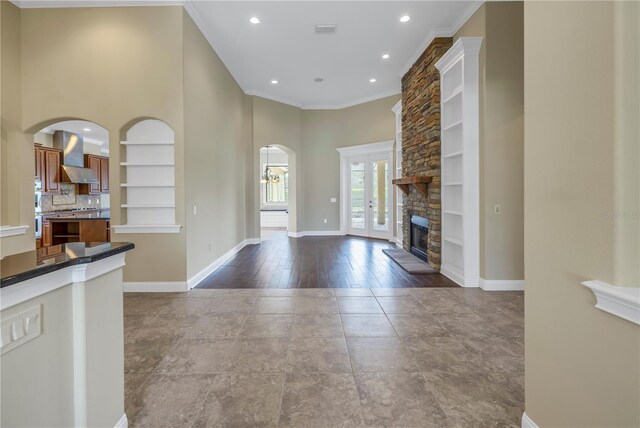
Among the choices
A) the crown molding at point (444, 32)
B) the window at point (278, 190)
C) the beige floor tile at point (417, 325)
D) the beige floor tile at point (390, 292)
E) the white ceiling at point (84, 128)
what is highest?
the crown molding at point (444, 32)

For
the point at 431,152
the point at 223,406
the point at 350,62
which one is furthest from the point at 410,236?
the point at 223,406

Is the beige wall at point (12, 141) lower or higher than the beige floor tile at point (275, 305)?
higher

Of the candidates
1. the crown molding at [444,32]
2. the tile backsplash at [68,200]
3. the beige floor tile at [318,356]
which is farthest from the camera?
the tile backsplash at [68,200]

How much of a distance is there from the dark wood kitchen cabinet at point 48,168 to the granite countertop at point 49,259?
7.40m

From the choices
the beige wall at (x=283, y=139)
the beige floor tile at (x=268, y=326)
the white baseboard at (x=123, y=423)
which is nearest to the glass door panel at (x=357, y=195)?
the beige wall at (x=283, y=139)

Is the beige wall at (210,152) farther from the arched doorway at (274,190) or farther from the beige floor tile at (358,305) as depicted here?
the arched doorway at (274,190)

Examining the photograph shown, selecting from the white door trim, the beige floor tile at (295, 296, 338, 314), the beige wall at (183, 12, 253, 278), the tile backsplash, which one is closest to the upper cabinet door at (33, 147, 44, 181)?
the tile backsplash

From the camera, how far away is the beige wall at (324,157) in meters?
8.87

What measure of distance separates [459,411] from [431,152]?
390 centimetres

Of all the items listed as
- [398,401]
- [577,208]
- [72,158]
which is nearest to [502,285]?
[398,401]

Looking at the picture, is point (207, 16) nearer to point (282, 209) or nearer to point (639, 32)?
point (639, 32)

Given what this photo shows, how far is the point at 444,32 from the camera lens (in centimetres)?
472

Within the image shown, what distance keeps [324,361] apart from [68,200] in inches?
350

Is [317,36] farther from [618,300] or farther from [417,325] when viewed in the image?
[618,300]
